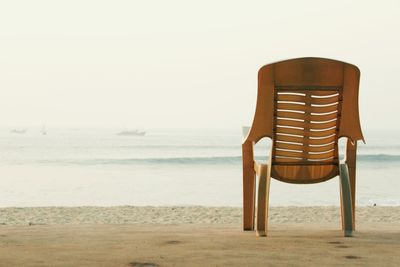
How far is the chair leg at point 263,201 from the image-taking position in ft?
13.3

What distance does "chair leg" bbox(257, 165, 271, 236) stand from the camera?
4.04 meters

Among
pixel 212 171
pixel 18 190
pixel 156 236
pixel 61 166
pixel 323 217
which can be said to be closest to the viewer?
pixel 156 236

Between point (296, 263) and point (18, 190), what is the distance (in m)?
14.8

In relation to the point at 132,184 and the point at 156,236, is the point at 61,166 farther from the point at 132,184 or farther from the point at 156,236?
the point at 156,236

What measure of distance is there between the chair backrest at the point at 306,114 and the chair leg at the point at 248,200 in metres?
0.28

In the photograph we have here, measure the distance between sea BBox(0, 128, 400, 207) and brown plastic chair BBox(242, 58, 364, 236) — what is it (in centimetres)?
899

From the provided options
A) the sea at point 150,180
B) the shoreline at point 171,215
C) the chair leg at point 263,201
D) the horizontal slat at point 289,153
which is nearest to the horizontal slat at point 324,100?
the horizontal slat at point 289,153

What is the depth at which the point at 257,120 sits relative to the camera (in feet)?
13.6

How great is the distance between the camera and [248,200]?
4.54 meters

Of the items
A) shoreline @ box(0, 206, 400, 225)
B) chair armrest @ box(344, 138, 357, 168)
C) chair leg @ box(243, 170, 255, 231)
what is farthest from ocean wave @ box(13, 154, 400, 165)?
chair armrest @ box(344, 138, 357, 168)

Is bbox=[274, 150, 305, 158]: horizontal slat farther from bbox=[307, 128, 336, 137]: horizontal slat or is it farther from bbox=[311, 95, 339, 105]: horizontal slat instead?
bbox=[311, 95, 339, 105]: horizontal slat

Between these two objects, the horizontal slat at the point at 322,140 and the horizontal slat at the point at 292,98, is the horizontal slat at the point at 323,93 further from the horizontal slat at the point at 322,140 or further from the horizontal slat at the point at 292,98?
the horizontal slat at the point at 322,140

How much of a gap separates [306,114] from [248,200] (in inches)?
29.3

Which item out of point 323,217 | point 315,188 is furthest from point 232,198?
point 323,217
